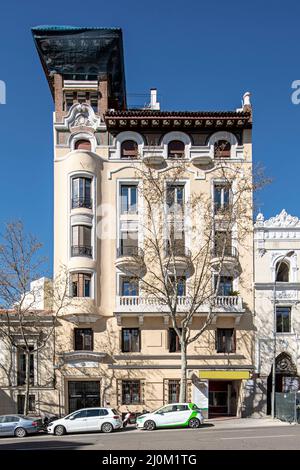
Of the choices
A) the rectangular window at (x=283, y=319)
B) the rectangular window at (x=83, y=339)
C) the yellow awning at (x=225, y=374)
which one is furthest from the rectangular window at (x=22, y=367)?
the rectangular window at (x=283, y=319)

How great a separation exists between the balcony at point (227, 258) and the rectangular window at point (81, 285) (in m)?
8.12

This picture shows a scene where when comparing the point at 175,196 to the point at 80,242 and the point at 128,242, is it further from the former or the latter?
the point at 80,242

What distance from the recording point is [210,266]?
32531mm

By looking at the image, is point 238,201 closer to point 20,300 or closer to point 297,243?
point 297,243

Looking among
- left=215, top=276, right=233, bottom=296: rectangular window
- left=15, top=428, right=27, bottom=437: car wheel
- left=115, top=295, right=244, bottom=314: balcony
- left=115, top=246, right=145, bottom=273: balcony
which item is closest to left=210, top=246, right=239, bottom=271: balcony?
left=215, top=276, right=233, bottom=296: rectangular window

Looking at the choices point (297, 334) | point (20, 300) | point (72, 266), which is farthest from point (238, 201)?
point (20, 300)

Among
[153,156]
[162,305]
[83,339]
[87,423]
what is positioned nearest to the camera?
[87,423]

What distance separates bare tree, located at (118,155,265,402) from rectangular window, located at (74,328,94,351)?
399cm

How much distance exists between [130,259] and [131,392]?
8327 mm

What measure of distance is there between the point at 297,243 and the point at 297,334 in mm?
5762

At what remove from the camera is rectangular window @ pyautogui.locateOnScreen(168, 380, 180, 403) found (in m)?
32.0

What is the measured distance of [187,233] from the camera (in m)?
33.6

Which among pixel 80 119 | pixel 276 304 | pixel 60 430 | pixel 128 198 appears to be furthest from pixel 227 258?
pixel 60 430

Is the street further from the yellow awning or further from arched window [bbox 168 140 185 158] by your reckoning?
arched window [bbox 168 140 185 158]
